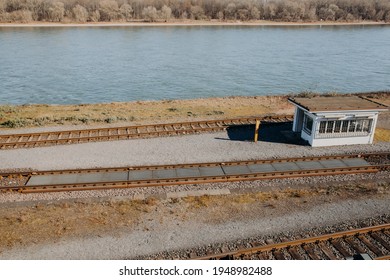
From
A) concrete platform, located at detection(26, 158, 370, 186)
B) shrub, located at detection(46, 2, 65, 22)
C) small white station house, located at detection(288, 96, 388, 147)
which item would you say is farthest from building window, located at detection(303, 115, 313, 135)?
shrub, located at detection(46, 2, 65, 22)

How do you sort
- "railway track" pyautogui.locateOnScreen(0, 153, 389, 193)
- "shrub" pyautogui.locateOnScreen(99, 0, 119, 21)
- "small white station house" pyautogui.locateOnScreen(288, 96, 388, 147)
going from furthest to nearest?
"shrub" pyautogui.locateOnScreen(99, 0, 119, 21) < "small white station house" pyautogui.locateOnScreen(288, 96, 388, 147) < "railway track" pyautogui.locateOnScreen(0, 153, 389, 193)

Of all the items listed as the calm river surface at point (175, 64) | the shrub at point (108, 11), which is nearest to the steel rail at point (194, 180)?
the calm river surface at point (175, 64)

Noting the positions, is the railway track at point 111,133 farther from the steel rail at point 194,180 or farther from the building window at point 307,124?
the steel rail at point 194,180

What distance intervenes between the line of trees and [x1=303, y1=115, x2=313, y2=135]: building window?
99.9 m

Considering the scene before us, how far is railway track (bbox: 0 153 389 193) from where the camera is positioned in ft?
59.3

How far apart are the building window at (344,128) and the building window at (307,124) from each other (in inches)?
27.8

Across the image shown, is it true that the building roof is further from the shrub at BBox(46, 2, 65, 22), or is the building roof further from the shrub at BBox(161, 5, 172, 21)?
the shrub at BBox(46, 2, 65, 22)

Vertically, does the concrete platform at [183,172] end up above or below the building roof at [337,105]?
below

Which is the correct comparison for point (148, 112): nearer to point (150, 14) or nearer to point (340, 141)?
point (340, 141)

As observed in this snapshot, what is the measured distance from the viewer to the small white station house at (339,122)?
22.6 meters

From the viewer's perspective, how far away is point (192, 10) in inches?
4766

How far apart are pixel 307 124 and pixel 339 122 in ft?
6.67

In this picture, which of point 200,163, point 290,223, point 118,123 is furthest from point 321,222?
point 118,123

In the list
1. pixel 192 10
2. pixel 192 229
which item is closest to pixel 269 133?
pixel 192 229
